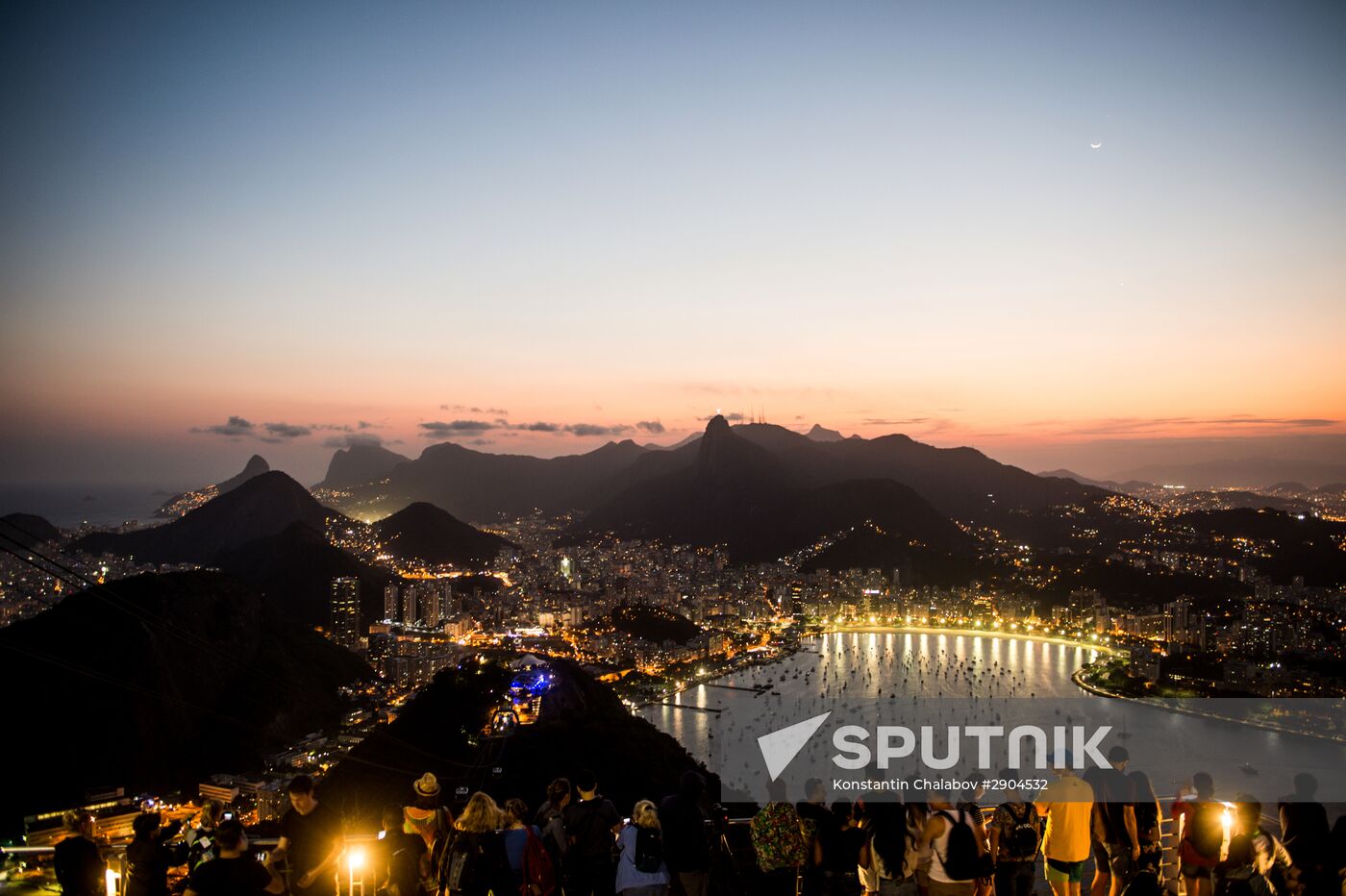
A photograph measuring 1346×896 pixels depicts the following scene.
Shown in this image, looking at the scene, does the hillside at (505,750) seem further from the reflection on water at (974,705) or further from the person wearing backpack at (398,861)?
the person wearing backpack at (398,861)

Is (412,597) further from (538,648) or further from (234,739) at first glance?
(234,739)

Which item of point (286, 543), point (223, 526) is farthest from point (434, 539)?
point (286, 543)

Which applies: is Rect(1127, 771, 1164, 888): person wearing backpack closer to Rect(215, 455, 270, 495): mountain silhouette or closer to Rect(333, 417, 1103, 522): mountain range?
Rect(333, 417, 1103, 522): mountain range

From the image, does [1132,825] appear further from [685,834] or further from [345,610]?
[345,610]

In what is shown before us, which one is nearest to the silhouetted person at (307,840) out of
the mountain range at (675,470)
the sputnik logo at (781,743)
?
the sputnik logo at (781,743)

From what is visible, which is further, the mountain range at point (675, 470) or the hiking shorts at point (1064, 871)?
the mountain range at point (675, 470)
